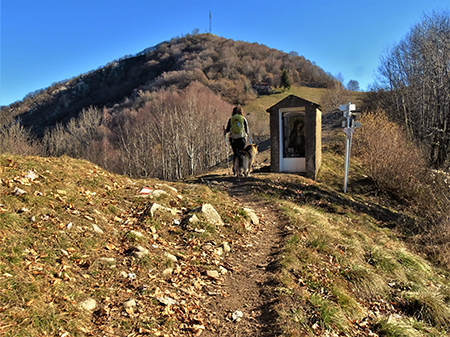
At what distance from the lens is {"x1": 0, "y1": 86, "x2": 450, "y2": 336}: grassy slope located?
10.5 ft

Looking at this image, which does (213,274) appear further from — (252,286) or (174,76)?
(174,76)

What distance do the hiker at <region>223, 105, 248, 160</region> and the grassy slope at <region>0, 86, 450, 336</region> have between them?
3423 millimetres

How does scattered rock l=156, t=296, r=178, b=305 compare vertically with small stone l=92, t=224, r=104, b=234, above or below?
below

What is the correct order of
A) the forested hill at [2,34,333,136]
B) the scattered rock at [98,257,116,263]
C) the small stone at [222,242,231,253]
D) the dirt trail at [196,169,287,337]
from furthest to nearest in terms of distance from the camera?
1. the forested hill at [2,34,333,136]
2. the small stone at [222,242,231,253]
3. the scattered rock at [98,257,116,263]
4. the dirt trail at [196,169,287,337]

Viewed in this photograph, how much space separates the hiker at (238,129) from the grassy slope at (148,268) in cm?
342

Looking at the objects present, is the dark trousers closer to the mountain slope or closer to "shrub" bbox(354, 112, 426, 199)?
the mountain slope

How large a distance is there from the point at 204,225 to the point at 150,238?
1213 mm

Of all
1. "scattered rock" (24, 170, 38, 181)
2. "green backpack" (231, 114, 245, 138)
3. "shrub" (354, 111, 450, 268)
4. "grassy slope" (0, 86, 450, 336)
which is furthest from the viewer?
"shrub" (354, 111, 450, 268)

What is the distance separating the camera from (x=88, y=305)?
3285 millimetres

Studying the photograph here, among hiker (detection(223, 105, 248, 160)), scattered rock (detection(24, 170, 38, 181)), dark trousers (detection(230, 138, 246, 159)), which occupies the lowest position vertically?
scattered rock (detection(24, 170, 38, 181))

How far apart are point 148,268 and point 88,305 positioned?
1105 millimetres

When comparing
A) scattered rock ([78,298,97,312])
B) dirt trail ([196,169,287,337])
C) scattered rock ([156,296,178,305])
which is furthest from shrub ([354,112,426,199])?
scattered rock ([78,298,97,312])

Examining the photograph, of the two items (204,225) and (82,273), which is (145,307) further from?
(204,225)

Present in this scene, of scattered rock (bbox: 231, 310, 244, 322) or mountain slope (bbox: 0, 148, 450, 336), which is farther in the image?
scattered rock (bbox: 231, 310, 244, 322)
